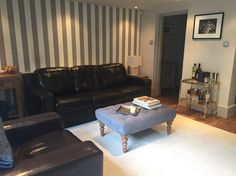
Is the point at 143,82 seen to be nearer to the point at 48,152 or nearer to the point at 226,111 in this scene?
the point at 226,111

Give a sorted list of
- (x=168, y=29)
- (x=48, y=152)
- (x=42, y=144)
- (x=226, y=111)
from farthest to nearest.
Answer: (x=168, y=29), (x=226, y=111), (x=42, y=144), (x=48, y=152)

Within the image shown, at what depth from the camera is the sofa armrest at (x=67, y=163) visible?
124 centimetres

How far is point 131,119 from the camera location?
254cm

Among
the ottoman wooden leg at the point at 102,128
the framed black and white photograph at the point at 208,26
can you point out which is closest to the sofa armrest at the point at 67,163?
the ottoman wooden leg at the point at 102,128

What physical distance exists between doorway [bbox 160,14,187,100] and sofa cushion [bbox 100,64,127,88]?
148cm

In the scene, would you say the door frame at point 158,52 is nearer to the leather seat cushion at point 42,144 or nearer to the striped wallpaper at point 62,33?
the striped wallpaper at point 62,33

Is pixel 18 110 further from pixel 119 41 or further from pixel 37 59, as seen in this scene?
pixel 119 41

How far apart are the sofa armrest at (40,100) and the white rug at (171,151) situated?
0.59 m

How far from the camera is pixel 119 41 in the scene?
4781mm

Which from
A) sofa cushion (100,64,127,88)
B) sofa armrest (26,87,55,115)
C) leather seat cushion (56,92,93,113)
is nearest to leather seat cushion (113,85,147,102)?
sofa cushion (100,64,127,88)

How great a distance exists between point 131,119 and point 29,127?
1205 millimetres

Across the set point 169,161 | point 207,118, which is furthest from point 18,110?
point 207,118

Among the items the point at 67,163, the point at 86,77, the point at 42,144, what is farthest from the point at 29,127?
the point at 86,77

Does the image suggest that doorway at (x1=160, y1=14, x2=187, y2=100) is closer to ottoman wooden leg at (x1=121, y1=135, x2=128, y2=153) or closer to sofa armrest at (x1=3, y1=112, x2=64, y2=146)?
ottoman wooden leg at (x1=121, y1=135, x2=128, y2=153)
